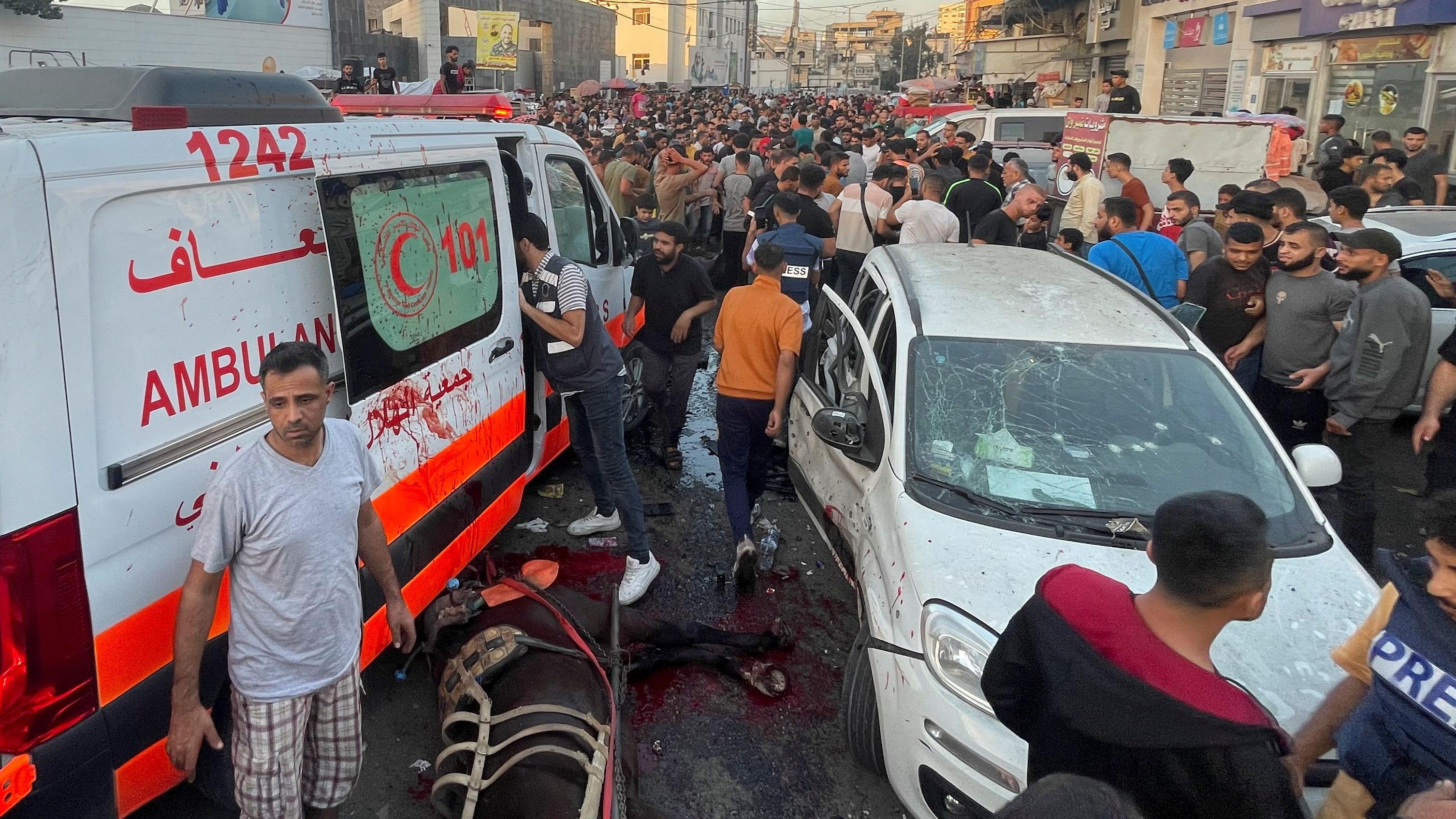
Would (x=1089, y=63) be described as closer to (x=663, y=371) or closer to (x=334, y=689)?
(x=663, y=371)

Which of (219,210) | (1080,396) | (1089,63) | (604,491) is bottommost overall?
(604,491)

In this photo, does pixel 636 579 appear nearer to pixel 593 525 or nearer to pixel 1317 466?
pixel 593 525

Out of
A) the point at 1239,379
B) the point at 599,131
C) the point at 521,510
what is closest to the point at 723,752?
the point at 521,510

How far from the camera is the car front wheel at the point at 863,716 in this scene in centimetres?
321

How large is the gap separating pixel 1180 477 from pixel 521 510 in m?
3.42

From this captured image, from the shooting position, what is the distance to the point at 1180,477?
11.1 ft

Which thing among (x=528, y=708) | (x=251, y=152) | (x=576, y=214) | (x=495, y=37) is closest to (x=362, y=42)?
(x=495, y=37)

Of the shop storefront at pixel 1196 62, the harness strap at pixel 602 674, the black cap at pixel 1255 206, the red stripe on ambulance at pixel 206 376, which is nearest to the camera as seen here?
the red stripe on ambulance at pixel 206 376

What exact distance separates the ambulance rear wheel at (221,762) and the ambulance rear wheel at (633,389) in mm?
3570

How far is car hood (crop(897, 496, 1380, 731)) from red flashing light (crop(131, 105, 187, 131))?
2.43 metres

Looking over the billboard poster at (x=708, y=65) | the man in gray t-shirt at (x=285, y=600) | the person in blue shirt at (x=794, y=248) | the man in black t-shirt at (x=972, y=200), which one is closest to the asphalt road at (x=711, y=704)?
the man in gray t-shirt at (x=285, y=600)

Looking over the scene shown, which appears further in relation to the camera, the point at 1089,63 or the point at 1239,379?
the point at 1089,63

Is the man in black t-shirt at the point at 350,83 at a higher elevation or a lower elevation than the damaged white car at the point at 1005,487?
higher

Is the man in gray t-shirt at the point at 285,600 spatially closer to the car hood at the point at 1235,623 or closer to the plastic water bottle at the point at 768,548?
the car hood at the point at 1235,623
